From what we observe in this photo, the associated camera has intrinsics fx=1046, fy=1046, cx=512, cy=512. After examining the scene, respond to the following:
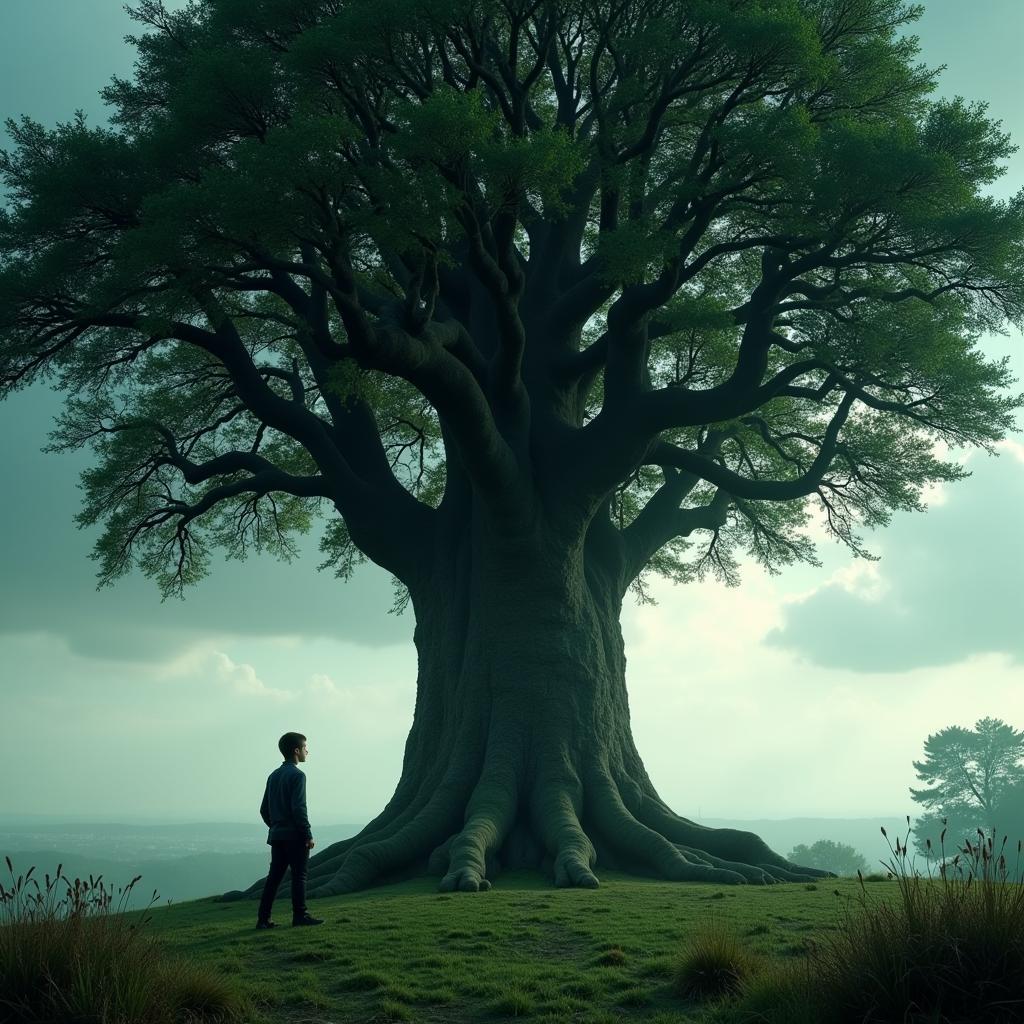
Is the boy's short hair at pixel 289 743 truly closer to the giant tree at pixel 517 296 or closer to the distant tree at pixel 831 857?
the giant tree at pixel 517 296

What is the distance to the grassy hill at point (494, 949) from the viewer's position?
23.2ft

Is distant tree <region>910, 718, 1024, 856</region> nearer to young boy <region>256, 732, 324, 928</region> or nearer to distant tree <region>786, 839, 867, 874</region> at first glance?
distant tree <region>786, 839, 867, 874</region>

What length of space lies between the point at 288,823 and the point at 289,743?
75cm

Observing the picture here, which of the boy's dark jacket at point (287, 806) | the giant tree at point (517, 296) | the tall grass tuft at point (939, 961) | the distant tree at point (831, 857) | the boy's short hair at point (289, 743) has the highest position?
the giant tree at point (517, 296)

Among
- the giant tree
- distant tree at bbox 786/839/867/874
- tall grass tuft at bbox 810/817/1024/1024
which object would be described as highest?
the giant tree

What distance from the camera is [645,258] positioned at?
1483 centimetres

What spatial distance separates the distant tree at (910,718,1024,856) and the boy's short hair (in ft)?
241

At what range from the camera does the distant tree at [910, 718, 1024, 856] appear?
250 feet

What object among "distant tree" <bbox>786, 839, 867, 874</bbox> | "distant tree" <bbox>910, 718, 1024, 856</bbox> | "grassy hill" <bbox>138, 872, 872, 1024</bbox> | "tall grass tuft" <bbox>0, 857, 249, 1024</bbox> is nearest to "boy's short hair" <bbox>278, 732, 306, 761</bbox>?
"grassy hill" <bbox>138, 872, 872, 1024</bbox>

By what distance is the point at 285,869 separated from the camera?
1027cm

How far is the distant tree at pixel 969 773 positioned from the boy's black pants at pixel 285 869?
73.2 metres

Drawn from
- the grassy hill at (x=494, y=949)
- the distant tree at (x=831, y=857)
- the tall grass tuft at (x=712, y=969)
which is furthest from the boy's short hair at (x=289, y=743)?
the distant tree at (x=831, y=857)

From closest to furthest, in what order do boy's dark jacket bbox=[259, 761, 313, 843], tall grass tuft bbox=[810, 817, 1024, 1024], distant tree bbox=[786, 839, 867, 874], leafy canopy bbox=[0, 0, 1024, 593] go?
tall grass tuft bbox=[810, 817, 1024, 1024], boy's dark jacket bbox=[259, 761, 313, 843], leafy canopy bbox=[0, 0, 1024, 593], distant tree bbox=[786, 839, 867, 874]

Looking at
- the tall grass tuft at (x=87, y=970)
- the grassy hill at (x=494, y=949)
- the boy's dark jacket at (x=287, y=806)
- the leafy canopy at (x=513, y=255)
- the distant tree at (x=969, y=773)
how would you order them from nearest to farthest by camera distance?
the tall grass tuft at (x=87, y=970)
the grassy hill at (x=494, y=949)
the boy's dark jacket at (x=287, y=806)
the leafy canopy at (x=513, y=255)
the distant tree at (x=969, y=773)
